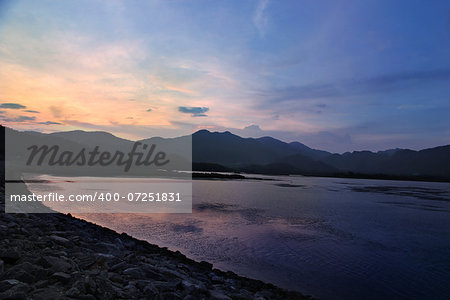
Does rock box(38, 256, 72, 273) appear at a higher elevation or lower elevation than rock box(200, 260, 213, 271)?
higher

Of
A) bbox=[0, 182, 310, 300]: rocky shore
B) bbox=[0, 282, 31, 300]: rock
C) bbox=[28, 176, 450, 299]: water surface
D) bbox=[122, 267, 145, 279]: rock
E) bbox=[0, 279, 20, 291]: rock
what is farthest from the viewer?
bbox=[28, 176, 450, 299]: water surface

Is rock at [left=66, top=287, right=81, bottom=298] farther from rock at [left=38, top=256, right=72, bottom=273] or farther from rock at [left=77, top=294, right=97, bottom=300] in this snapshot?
rock at [left=38, top=256, right=72, bottom=273]

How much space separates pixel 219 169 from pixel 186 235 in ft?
511

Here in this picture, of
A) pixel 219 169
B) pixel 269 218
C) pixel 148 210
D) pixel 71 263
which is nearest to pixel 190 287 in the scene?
pixel 71 263

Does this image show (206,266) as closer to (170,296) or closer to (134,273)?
(134,273)

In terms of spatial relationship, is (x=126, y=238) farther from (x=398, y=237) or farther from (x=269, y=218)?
(x=398, y=237)

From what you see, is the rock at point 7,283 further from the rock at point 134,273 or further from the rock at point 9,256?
the rock at point 134,273

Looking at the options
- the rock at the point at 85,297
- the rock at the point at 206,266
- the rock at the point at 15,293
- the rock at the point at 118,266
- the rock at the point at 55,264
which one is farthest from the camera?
the rock at the point at 206,266

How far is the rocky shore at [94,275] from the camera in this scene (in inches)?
199

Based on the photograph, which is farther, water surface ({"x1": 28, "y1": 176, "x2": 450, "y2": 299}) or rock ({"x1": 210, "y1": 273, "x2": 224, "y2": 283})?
water surface ({"x1": 28, "y1": 176, "x2": 450, "y2": 299})

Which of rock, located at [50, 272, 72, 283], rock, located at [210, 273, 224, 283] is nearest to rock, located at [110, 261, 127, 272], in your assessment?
rock, located at [50, 272, 72, 283]

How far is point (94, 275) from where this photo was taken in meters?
6.07

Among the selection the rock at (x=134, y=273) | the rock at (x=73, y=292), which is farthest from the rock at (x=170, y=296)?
the rock at (x=73, y=292)

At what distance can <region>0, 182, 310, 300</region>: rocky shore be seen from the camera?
505 centimetres
